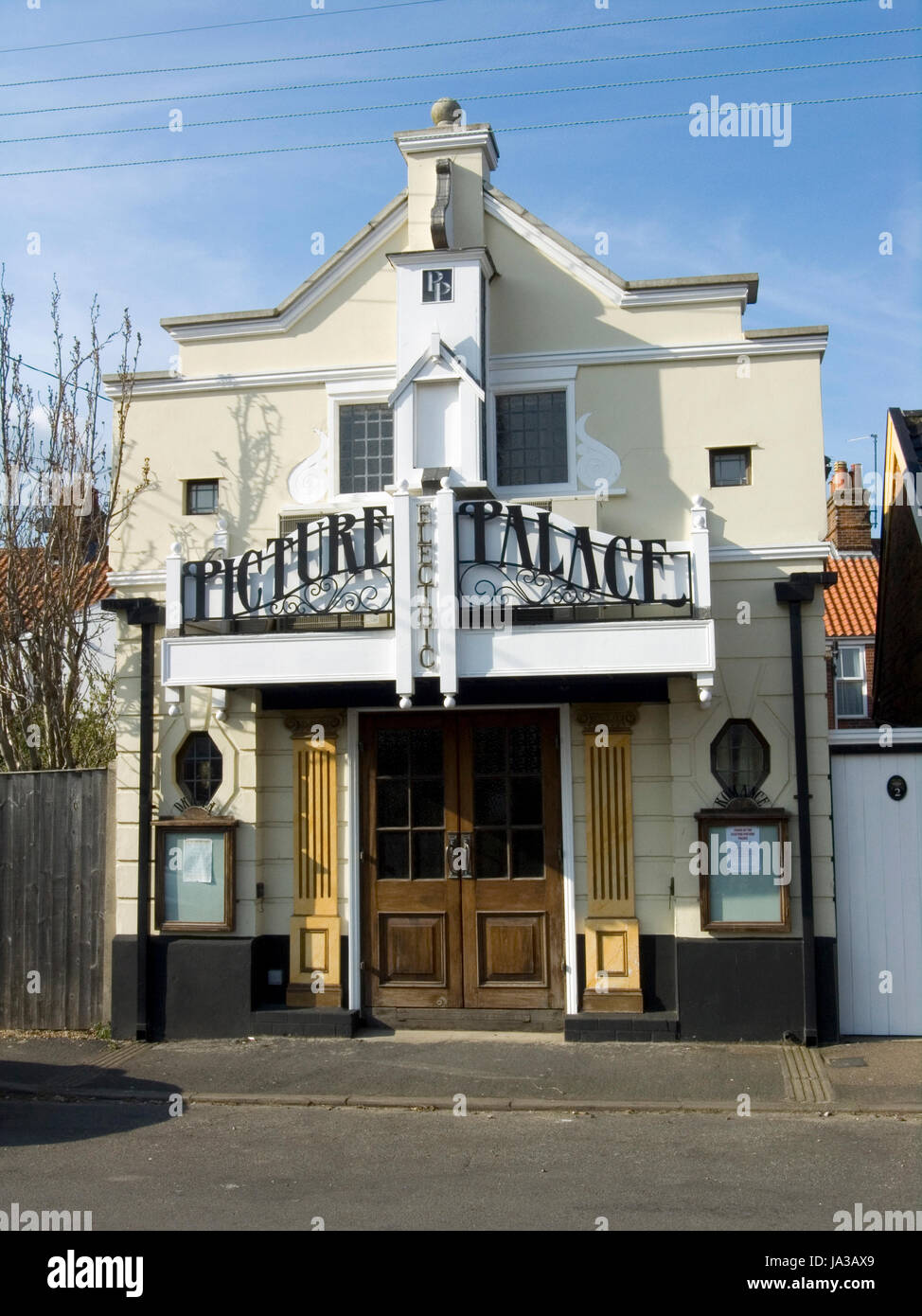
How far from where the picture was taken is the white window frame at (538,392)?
1050 centimetres

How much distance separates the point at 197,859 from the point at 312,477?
11.2 ft

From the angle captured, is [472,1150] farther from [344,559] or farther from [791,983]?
[344,559]

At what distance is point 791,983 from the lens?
31.9 feet

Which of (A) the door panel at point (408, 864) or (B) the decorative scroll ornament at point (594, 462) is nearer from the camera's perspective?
(A) the door panel at point (408, 864)

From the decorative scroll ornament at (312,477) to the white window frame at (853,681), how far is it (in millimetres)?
16404

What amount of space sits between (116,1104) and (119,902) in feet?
7.50

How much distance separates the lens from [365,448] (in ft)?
35.8

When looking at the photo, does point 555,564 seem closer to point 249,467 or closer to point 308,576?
point 308,576

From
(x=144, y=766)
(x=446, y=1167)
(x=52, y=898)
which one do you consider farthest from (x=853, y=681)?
(x=446, y=1167)

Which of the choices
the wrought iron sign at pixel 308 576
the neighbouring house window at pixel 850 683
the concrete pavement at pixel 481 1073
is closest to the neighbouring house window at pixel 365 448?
the wrought iron sign at pixel 308 576

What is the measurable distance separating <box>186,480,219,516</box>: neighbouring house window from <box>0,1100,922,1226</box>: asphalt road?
5.06 meters

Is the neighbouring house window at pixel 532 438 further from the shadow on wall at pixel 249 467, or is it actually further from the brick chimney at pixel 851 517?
the brick chimney at pixel 851 517

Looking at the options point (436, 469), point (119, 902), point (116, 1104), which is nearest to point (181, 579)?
point (436, 469)

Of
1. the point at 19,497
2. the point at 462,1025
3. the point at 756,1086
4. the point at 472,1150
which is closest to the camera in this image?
the point at 472,1150
